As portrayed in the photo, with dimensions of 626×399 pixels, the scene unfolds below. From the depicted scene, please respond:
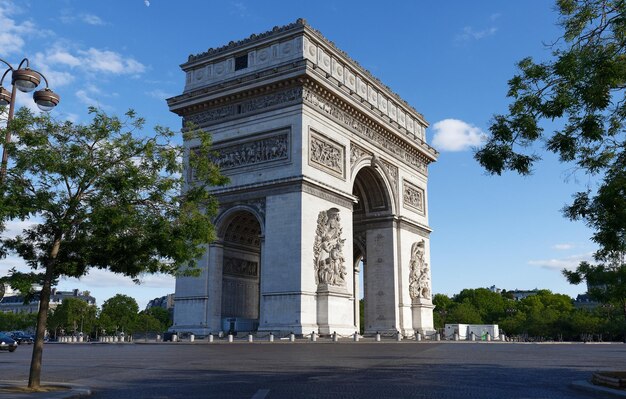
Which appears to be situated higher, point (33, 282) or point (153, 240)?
point (153, 240)

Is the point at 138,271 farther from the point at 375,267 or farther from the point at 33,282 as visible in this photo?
the point at 375,267

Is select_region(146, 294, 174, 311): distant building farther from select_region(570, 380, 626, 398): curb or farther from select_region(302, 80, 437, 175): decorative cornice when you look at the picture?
select_region(570, 380, 626, 398): curb

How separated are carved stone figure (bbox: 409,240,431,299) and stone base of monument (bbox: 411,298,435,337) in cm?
51

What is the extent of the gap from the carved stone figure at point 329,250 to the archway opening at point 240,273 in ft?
15.1

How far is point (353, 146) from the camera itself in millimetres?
39375

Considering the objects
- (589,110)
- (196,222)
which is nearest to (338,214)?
(196,222)

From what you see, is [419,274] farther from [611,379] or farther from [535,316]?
[535,316]

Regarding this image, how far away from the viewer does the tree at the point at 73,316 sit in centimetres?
10501

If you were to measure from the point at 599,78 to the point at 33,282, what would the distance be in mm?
10729

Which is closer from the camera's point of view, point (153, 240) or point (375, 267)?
point (153, 240)

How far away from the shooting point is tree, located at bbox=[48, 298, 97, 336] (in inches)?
4134

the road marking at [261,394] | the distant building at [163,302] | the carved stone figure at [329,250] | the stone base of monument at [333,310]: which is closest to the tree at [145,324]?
the distant building at [163,302]

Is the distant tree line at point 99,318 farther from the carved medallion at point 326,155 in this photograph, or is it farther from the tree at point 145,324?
the carved medallion at point 326,155

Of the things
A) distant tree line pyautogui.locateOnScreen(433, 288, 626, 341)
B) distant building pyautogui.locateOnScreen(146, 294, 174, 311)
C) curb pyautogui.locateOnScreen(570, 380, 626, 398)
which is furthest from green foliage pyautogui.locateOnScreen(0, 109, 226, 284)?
distant building pyautogui.locateOnScreen(146, 294, 174, 311)
